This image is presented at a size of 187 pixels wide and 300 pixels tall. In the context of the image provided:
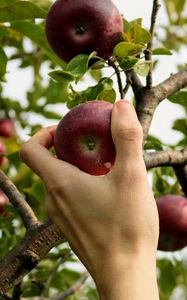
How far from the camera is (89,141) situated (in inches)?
45.9

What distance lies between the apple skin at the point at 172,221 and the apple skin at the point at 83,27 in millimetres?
652

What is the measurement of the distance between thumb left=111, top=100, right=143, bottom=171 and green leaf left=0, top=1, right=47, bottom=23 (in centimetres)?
46

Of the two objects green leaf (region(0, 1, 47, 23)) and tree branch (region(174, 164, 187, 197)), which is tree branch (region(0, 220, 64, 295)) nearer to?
tree branch (region(174, 164, 187, 197))

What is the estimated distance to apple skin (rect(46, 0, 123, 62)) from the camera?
1.35 metres

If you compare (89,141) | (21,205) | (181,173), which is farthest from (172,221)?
(89,141)

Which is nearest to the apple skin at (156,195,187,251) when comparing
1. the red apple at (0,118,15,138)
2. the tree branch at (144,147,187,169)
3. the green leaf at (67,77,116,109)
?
the tree branch at (144,147,187,169)

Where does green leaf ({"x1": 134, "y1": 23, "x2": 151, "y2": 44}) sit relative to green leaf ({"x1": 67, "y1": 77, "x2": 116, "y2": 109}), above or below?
above

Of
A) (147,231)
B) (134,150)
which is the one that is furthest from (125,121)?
(147,231)

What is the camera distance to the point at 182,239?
1989 mm

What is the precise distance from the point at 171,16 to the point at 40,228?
2.07 meters

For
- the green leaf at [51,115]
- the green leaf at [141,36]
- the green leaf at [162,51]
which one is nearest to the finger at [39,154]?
the green leaf at [141,36]

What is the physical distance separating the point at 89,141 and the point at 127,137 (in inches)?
4.6

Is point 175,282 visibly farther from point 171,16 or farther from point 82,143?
point 82,143

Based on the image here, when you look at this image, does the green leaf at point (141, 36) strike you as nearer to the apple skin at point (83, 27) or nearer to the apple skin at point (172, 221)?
the apple skin at point (83, 27)
